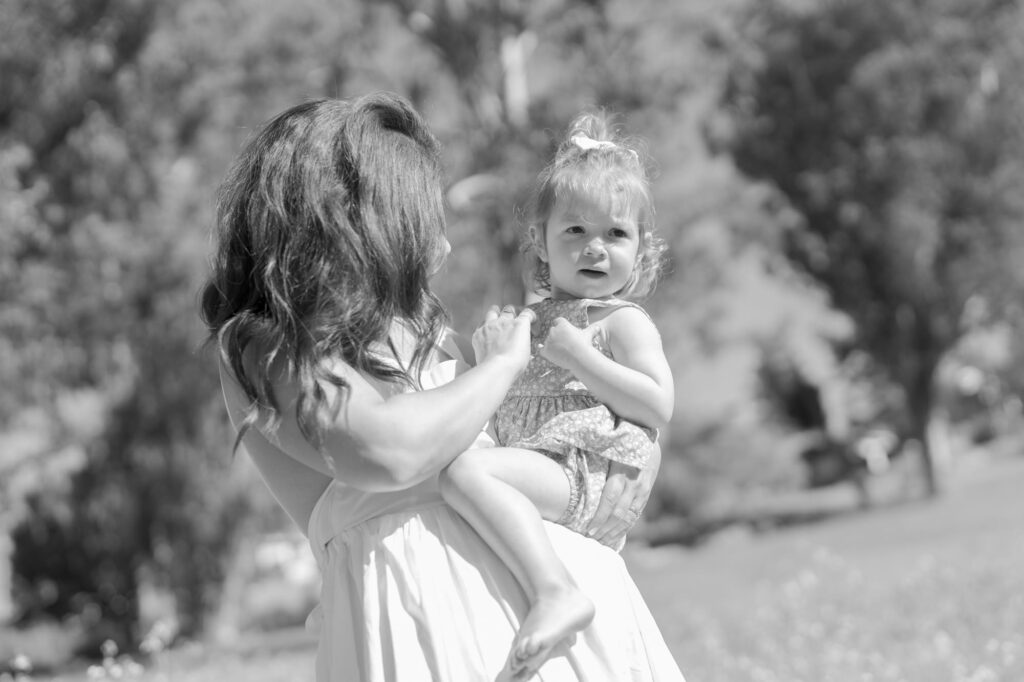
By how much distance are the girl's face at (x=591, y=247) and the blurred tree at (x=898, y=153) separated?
2793cm

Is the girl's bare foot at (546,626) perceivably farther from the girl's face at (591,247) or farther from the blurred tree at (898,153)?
the blurred tree at (898,153)

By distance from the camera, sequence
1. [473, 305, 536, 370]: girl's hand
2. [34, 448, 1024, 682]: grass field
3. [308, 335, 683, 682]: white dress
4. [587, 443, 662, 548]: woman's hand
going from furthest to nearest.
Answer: [34, 448, 1024, 682]: grass field → [587, 443, 662, 548]: woman's hand → [473, 305, 536, 370]: girl's hand → [308, 335, 683, 682]: white dress

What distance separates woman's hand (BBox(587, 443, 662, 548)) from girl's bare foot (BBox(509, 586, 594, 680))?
0.39m

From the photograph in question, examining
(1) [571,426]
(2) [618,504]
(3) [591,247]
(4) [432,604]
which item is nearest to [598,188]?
(3) [591,247]

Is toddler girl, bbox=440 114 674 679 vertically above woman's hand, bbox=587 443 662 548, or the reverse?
toddler girl, bbox=440 114 674 679

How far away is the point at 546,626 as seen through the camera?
8.34ft

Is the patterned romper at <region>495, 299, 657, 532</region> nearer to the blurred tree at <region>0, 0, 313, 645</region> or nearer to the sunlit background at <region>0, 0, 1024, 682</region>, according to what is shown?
the sunlit background at <region>0, 0, 1024, 682</region>

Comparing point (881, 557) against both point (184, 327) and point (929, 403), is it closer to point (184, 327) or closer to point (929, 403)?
point (184, 327)

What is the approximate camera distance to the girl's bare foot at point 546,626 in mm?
2533

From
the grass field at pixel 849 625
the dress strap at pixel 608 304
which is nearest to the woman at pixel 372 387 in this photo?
the dress strap at pixel 608 304

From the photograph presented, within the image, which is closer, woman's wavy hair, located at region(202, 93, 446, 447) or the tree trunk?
woman's wavy hair, located at region(202, 93, 446, 447)

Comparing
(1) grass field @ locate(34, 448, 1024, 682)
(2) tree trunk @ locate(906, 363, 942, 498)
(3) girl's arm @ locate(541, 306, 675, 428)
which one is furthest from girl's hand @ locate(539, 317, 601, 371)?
(2) tree trunk @ locate(906, 363, 942, 498)

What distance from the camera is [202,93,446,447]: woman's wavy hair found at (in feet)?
8.52

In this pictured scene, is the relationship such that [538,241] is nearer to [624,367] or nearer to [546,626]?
[624,367]
